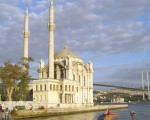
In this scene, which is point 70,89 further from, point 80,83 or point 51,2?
point 51,2

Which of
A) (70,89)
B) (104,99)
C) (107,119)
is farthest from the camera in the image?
(104,99)

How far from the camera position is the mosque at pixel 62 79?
6569 centimetres

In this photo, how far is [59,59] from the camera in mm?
79875

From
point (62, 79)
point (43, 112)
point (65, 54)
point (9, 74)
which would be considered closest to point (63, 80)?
point (62, 79)

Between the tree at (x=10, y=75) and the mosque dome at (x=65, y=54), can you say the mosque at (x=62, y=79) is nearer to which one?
the mosque dome at (x=65, y=54)

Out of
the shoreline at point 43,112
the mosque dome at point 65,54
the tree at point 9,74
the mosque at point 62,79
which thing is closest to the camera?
the shoreline at point 43,112

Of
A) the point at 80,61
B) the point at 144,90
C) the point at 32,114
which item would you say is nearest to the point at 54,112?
the point at 32,114

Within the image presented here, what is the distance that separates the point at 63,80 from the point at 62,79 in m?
0.99

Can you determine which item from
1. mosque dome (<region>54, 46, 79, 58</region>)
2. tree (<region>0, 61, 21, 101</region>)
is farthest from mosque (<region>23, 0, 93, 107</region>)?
tree (<region>0, 61, 21, 101</region>)

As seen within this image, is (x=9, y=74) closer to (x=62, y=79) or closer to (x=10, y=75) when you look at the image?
(x=10, y=75)

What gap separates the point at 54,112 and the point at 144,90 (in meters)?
110

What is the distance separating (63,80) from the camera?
226 feet

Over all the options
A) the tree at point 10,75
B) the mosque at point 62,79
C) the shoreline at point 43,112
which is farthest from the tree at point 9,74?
the shoreline at point 43,112

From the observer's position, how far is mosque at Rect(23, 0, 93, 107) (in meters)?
65.7
